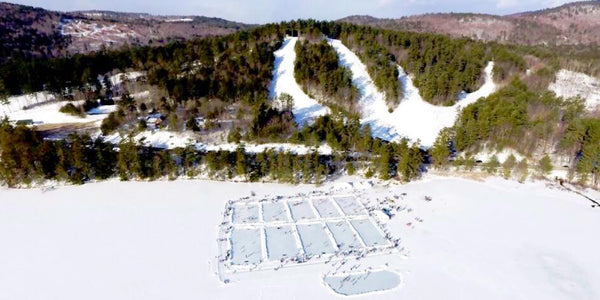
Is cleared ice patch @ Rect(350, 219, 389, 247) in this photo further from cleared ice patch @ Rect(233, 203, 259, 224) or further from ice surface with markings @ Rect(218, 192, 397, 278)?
cleared ice patch @ Rect(233, 203, 259, 224)

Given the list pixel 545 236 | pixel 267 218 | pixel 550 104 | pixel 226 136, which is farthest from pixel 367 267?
pixel 550 104

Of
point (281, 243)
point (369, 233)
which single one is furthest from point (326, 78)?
point (281, 243)

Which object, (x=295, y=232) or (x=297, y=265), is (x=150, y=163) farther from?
(x=297, y=265)

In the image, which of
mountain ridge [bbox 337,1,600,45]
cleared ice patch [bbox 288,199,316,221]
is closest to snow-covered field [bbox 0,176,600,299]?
cleared ice patch [bbox 288,199,316,221]

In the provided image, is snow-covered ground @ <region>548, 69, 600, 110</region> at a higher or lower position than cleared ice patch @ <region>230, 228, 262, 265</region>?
higher

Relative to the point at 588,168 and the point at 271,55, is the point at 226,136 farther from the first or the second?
the point at 588,168

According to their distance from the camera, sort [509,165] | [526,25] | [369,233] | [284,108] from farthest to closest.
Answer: [526,25] < [284,108] < [509,165] < [369,233]
